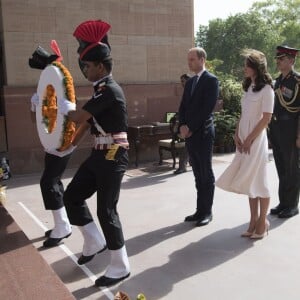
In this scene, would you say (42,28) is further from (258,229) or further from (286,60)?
(258,229)

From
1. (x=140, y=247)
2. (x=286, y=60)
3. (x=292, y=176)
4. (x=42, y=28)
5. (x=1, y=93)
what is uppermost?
(x=42, y=28)

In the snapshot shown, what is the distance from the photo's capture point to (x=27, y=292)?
9.86 ft

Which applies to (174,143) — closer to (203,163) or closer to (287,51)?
(203,163)

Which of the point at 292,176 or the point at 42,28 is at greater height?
the point at 42,28

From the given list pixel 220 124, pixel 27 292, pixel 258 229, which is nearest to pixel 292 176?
pixel 258 229

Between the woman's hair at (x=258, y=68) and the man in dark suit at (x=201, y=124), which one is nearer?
the woman's hair at (x=258, y=68)

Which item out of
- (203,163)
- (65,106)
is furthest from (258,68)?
(65,106)

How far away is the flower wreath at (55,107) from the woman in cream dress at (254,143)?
1.63m

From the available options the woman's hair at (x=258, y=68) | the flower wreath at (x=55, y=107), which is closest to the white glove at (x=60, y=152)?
the flower wreath at (x=55, y=107)

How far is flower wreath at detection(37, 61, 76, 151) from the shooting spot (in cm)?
401

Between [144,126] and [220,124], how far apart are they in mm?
1991

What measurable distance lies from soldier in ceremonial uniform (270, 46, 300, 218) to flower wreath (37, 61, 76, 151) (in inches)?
88.2

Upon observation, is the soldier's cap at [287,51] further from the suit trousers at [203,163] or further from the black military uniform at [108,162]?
the black military uniform at [108,162]

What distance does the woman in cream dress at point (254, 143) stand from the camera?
419 centimetres
